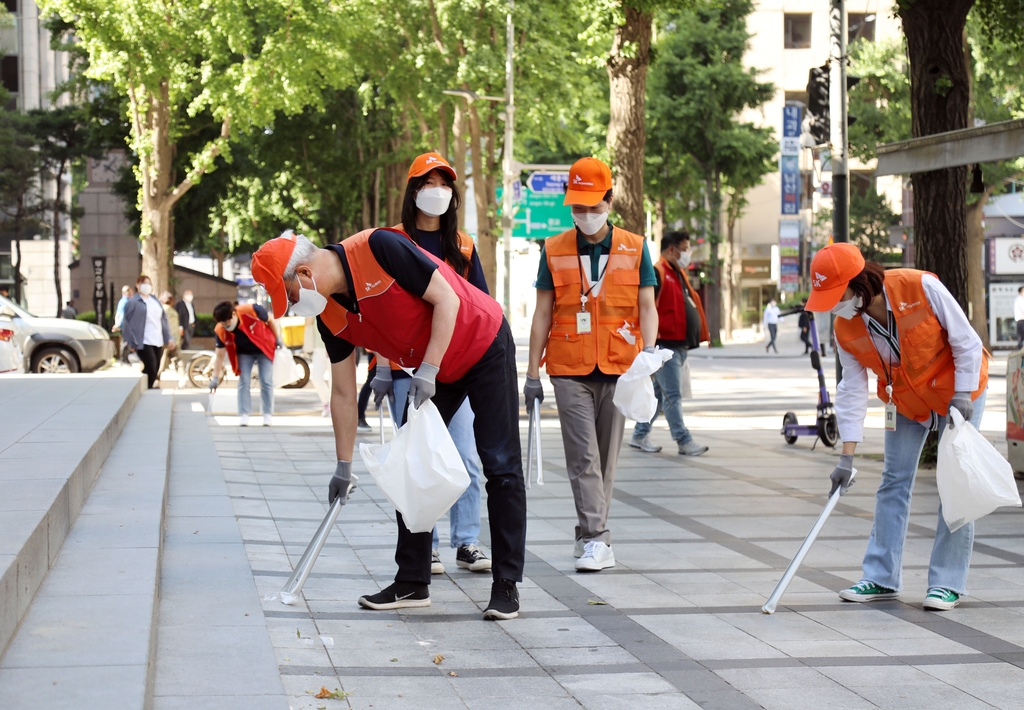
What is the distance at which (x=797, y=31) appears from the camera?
55969 millimetres

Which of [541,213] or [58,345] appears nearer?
[58,345]

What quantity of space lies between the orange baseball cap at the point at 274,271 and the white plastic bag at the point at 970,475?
2674mm

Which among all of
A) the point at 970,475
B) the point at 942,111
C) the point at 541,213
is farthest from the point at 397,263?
the point at 541,213

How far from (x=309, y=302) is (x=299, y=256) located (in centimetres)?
18

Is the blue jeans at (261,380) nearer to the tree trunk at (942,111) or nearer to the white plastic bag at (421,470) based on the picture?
the tree trunk at (942,111)

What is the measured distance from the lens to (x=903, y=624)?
5.23 meters

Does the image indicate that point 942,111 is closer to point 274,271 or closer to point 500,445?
point 500,445

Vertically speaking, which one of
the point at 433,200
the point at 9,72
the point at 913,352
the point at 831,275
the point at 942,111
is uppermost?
the point at 9,72

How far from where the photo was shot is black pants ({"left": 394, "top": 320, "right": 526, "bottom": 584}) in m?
5.28

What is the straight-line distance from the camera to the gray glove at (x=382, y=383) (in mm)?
5812

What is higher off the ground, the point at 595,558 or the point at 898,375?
the point at 898,375

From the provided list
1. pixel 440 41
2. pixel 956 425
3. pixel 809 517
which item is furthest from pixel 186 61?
pixel 956 425

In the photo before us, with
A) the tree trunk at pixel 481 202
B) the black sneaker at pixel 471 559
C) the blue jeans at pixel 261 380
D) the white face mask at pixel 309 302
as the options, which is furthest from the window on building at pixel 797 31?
the white face mask at pixel 309 302

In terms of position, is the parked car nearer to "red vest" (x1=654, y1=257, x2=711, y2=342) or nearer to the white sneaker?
"red vest" (x1=654, y1=257, x2=711, y2=342)
